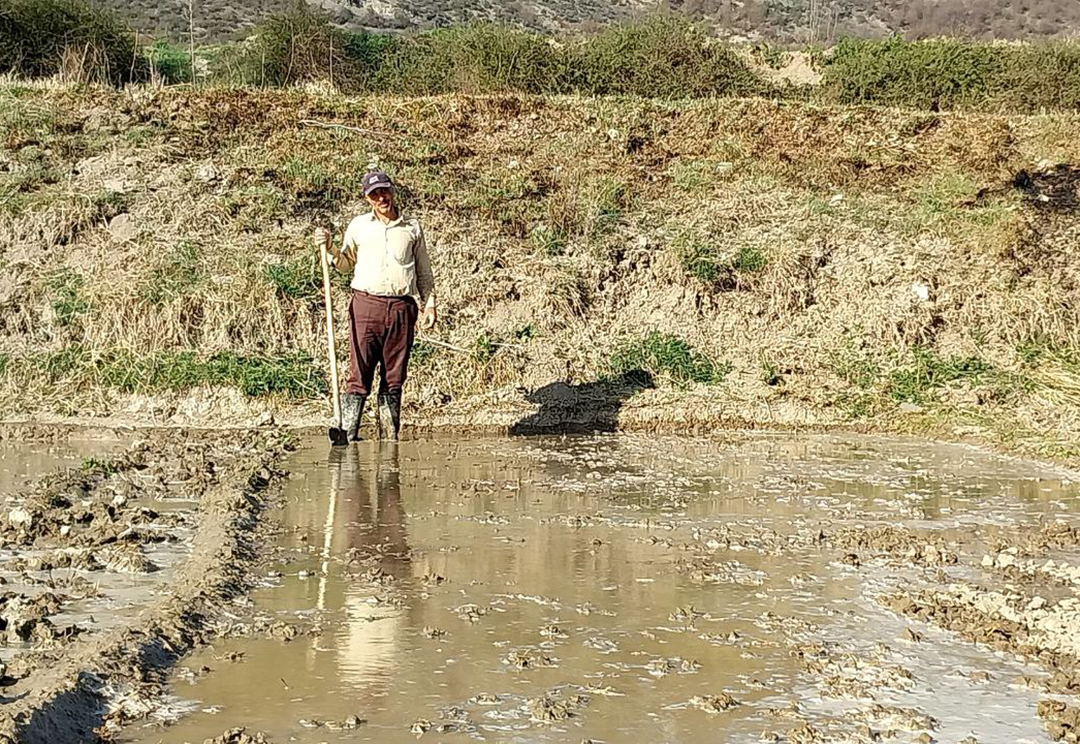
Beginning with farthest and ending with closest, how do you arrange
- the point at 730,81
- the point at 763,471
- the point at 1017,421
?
the point at 730,81, the point at 1017,421, the point at 763,471

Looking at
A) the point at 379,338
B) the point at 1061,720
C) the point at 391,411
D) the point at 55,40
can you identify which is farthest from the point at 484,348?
the point at 55,40

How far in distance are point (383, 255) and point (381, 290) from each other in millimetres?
235

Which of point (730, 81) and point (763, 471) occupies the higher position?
point (730, 81)

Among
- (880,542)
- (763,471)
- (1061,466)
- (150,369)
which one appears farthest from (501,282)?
(880,542)

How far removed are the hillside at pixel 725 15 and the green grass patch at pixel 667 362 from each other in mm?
28752

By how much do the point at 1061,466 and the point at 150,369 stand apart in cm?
682

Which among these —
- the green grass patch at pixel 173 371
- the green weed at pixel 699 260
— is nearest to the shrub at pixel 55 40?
the green grass patch at pixel 173 371

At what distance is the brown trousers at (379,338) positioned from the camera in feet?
28.7

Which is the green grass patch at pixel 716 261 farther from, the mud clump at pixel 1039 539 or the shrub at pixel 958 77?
the shrub at pixel 958 77

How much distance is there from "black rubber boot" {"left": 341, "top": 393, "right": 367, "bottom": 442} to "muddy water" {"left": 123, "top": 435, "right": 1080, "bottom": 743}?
48 cm

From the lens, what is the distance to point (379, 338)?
29.0ft

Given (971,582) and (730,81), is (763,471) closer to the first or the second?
(971,582)

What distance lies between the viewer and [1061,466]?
28.1 ft

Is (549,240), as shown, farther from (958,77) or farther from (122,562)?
(958,77)
